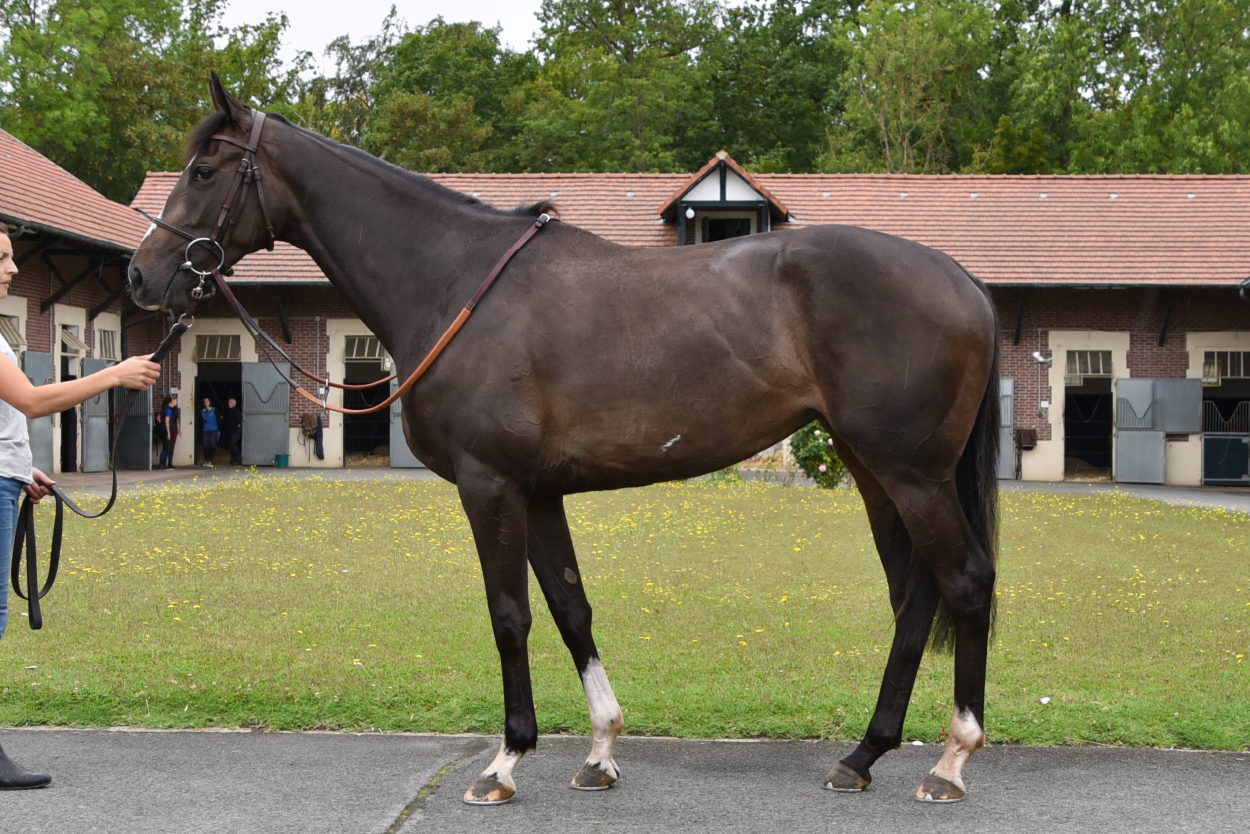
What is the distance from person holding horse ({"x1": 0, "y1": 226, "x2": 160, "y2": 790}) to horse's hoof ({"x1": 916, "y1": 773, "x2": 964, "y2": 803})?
3055mm

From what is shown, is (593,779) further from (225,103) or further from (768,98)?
(768,98)

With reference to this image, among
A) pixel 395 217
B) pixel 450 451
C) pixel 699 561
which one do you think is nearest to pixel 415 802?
pixel 450 451

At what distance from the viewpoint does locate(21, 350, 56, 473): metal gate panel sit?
63.9 ft

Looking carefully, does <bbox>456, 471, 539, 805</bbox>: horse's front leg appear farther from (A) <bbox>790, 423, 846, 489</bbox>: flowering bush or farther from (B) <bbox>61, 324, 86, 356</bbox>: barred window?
(B) <bbox>61, 324, 86, 356</bbox>: barred window

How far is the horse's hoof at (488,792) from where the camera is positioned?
12.9ft

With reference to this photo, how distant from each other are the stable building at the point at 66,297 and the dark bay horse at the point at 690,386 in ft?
55.7

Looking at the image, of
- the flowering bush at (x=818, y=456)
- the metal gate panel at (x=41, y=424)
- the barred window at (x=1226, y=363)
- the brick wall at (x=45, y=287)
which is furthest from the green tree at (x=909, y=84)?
the metal gate panel at (x=41, y=424)

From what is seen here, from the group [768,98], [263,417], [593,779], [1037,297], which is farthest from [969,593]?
[768,98]

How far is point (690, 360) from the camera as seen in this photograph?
4.13 metres

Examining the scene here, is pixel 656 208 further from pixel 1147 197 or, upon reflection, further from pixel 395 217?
pixel 395 217

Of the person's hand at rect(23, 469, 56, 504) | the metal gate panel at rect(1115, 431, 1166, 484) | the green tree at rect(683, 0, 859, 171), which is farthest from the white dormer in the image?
the person's hand at rect(23, 469, 56, 504)

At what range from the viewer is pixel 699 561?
1014 cm

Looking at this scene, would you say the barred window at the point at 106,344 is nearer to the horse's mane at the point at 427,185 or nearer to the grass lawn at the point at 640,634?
the grass lawn at the point at 640,634

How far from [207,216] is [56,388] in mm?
895
